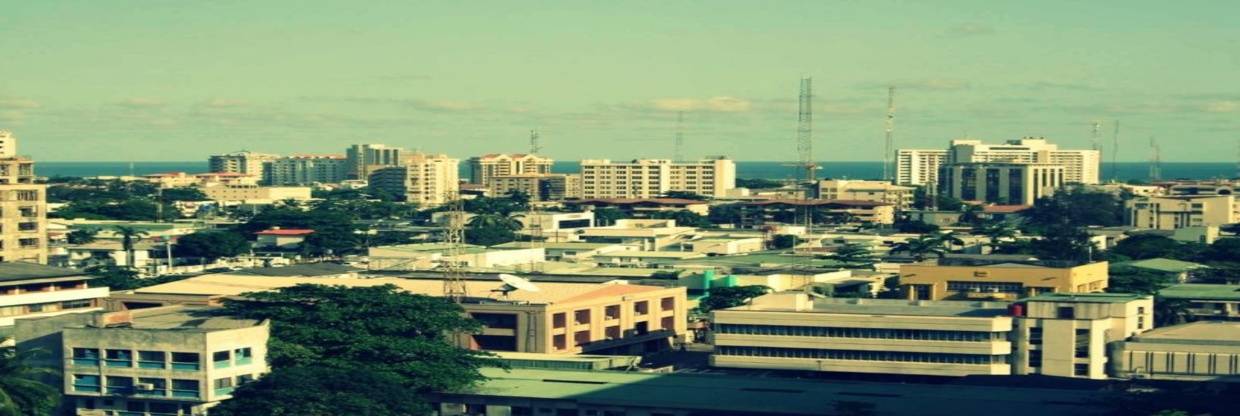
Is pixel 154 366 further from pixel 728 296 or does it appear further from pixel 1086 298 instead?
pixel 728 296

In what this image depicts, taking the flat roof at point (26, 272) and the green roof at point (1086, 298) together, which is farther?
the flat roof at point (26, 272)

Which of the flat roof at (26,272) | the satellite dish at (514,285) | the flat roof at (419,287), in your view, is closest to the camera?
the flat roof at (26,272)

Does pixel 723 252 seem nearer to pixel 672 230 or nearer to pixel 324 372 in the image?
pixel 672 230

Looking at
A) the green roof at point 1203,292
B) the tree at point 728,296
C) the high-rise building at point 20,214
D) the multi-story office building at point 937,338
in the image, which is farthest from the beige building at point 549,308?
the green roof at point 1203,292

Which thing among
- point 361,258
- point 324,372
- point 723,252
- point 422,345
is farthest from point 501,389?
point 723,252

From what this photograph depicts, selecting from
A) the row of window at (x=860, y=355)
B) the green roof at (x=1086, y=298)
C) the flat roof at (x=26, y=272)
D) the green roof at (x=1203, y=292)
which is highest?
the flat roof at (x=26, y=272)

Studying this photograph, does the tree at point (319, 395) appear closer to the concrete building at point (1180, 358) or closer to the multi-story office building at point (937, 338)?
the multi-story office building at point (937, 338)

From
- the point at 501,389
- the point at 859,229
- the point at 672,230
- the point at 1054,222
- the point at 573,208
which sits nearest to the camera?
the point at 501,389
